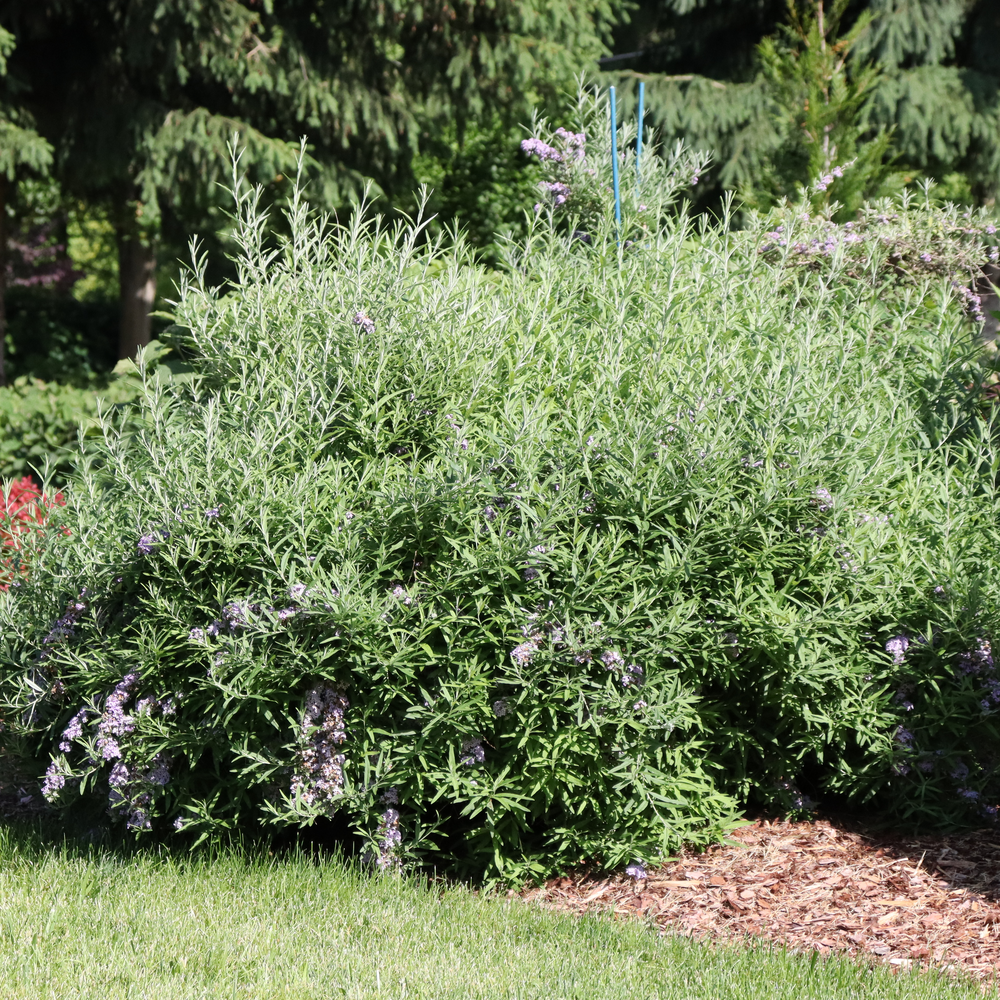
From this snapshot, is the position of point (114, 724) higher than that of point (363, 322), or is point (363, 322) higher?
point (363, 322)

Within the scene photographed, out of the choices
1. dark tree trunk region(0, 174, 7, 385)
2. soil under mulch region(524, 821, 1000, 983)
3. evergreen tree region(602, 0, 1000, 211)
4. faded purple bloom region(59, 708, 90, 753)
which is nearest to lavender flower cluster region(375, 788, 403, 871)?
soil under mulch region(524, 821, 1000, 983)

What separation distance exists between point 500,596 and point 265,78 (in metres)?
7.82

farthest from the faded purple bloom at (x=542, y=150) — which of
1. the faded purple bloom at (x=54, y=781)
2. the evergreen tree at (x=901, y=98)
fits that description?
the evergreen tree at (x=901, y=98)

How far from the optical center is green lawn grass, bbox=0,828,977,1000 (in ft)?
9.48

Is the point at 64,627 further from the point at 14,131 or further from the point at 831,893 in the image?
the point at 14,131

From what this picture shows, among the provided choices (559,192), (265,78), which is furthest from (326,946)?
(265,78)

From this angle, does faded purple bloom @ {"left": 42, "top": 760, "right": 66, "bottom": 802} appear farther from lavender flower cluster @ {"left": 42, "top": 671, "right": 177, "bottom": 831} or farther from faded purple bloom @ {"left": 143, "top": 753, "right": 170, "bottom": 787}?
faded purple bloom @ {"left": 143, "top": 753, "right": 170, "bottom": 787}

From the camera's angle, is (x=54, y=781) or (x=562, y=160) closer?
(x=54, y=781)

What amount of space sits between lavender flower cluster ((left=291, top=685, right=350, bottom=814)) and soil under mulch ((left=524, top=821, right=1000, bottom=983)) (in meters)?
0.77

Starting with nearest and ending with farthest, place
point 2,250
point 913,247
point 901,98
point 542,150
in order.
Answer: point 542,150
point 913,247
point 2,250
point 901,98

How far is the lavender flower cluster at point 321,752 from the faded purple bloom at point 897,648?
1.82m

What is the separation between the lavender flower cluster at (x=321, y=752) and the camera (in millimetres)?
3465

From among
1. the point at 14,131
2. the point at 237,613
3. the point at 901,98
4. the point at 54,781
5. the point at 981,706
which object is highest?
the point at 901,98

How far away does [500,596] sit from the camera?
357 centimetres
